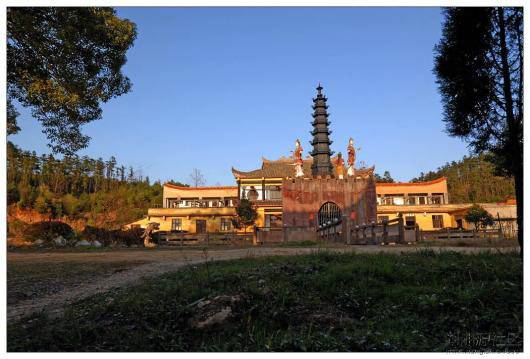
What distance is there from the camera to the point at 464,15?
5.78 meters

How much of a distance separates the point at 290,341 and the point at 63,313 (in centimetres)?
280

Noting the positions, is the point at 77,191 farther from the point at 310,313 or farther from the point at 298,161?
the point at 310,313

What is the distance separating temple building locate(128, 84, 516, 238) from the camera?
25.4m

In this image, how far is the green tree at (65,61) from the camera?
805 centimetres

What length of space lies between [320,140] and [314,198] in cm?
532

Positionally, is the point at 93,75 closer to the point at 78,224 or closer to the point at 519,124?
the point at 519,124

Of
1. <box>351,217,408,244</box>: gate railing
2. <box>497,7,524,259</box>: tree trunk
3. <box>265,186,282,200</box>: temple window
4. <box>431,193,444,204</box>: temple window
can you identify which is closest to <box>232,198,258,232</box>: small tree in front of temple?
<box>265,186,282,200</box>: temple window

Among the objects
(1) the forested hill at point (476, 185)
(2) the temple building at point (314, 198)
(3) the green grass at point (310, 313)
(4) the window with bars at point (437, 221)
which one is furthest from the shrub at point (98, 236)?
(1) the forested hill at point (476, 185)

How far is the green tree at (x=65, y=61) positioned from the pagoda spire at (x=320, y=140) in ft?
63.3

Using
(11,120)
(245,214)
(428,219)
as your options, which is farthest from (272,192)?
(11,120)

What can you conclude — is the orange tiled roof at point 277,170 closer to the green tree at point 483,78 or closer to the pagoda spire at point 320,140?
the pagoda spire at point 320,140

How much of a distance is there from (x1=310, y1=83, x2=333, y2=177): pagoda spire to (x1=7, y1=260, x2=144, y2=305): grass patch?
779 inches

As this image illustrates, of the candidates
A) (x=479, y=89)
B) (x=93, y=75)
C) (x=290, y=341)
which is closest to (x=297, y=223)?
(x=93, y=75)

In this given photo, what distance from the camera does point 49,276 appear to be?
766 cm
